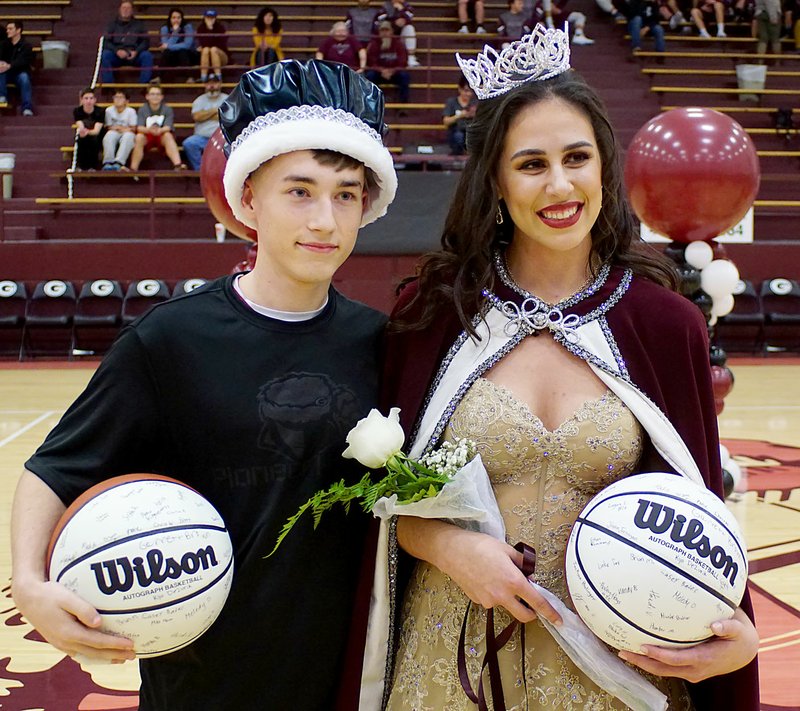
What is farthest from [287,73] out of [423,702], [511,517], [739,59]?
[739,59]

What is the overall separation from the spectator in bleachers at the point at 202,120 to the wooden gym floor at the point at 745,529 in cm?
349

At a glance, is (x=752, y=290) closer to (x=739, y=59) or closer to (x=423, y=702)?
(x=739, y=59)

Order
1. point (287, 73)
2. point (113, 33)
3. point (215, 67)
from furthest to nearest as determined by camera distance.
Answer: point (113, 33), point (215, 67), point (287, 73)

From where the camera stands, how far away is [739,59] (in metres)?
14.7

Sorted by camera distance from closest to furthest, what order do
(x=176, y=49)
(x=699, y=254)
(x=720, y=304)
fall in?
(x=699, y=254)
(x=720, y=304)
(x=176, y=49)

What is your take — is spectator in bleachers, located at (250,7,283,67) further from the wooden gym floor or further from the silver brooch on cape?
the silver brooch on cape

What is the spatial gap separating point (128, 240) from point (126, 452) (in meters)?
9.72

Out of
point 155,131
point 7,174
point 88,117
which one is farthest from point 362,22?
point 7,174

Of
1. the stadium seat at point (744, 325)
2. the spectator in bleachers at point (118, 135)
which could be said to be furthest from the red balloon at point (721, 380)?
the spectator in bleachers at point (118, 135)

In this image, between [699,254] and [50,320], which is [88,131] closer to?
[50,320]

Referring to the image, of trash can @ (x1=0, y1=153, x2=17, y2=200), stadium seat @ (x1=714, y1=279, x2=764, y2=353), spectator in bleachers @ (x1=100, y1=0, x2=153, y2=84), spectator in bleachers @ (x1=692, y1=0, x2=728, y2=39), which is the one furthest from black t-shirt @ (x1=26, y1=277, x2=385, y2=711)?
spectator in bleachers @ (x1=692, y1=0, x2=728, y2=39)

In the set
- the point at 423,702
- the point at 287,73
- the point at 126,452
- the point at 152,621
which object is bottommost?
the point at 423,702

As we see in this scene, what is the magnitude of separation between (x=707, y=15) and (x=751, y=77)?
2.10 m

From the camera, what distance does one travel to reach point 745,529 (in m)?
4.70
